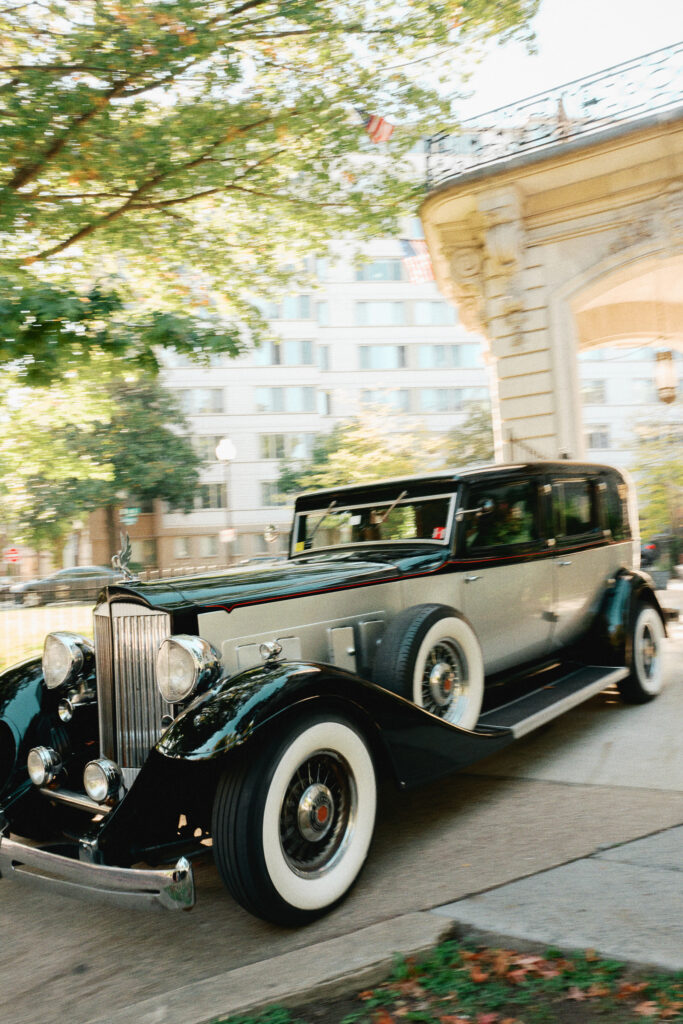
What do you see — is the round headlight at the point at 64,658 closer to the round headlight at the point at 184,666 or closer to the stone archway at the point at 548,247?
the round headlight at the point at 184,666

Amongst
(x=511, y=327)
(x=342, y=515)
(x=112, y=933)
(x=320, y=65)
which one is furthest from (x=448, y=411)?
(x=112, y=933)

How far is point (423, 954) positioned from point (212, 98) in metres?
8.04

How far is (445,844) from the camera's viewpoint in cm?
378

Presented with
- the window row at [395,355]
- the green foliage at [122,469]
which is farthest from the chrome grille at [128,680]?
the window row at [395,355]

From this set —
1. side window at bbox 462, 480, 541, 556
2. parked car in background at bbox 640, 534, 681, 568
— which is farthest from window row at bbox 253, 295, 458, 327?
side window at bbox 462, 480, 541, 556

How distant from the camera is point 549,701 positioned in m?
4.89

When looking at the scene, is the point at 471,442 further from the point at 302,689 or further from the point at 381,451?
the point at 302,689

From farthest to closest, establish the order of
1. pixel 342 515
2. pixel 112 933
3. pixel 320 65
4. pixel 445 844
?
pixel 320 65 → pixel 342 515 → pixel 445 844 → pixel 112 933

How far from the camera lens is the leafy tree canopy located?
22.9 ft

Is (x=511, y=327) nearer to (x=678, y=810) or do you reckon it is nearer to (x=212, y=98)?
(x=212, y=98)

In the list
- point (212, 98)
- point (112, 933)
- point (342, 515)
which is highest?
point (212, 98)

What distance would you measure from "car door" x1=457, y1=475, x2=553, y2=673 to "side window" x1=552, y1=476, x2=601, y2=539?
0.89ft

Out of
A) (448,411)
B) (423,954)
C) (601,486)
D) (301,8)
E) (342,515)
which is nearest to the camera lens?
(423,954)

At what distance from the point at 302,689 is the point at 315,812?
514mm
